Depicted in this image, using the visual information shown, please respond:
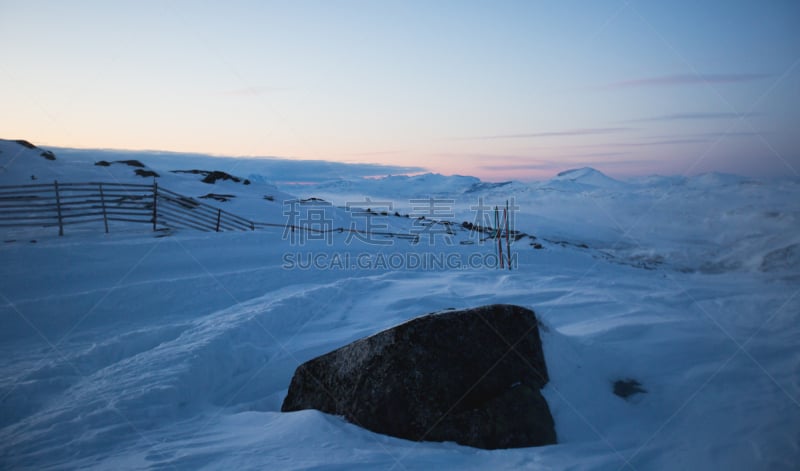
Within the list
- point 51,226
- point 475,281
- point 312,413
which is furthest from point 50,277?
point 475,281

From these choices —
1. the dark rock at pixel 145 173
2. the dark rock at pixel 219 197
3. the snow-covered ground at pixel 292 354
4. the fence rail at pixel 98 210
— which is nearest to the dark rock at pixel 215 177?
the dark rock at pixel 145 173

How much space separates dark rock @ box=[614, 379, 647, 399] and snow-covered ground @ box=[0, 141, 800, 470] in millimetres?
72

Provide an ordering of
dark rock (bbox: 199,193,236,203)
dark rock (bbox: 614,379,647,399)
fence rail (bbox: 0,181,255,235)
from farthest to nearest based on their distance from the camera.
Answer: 1. dark rock (bbox: 199,193,236,203)
2. fence rail (bbox: 0,181,255,235)
3. dark rock (bbox: 614,379,647,399)

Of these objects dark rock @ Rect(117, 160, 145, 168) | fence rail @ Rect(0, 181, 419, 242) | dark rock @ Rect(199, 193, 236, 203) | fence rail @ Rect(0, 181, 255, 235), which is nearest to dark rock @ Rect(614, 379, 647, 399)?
fence rail @ Rect(0, 181, 419, 242)

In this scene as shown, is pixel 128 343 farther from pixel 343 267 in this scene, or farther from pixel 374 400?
pixel 343 267

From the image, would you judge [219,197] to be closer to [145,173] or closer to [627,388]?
[145,173]

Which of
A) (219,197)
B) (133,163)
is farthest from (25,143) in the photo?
(219,197)

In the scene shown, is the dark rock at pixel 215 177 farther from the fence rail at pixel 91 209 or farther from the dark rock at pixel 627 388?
the dark rock at pixel 627 388

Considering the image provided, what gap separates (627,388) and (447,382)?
1979mm

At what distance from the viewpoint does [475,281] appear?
1071 centimetres

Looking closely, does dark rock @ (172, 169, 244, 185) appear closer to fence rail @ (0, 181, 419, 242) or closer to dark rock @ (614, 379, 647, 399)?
fence rail @ (0, 181, 419, 242)

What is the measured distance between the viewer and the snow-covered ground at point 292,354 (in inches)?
132

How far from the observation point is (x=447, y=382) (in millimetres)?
3791

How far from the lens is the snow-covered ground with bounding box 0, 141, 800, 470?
11.0ft
